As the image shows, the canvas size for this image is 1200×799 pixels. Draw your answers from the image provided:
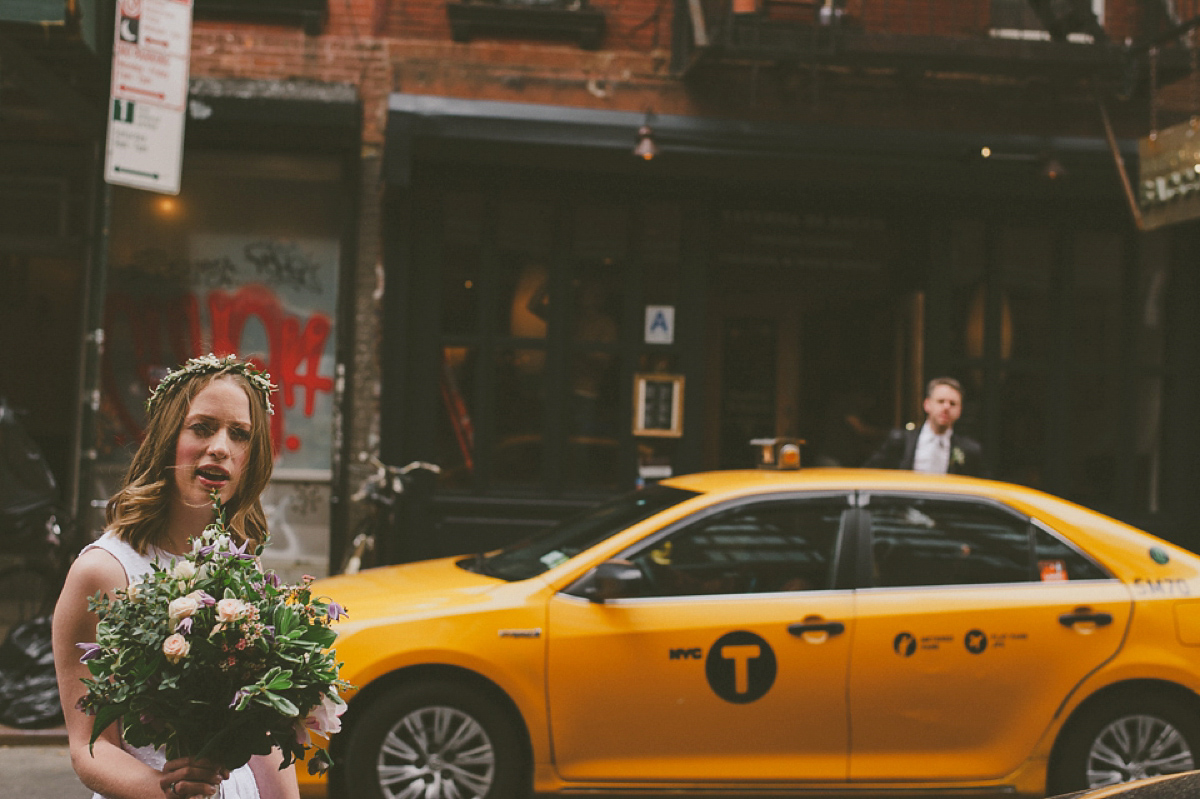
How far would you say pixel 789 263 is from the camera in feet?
33.0

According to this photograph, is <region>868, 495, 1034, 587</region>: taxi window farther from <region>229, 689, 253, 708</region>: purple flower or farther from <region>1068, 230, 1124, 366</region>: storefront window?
<region>1068, 230, 1124, 366</region>: storefront window

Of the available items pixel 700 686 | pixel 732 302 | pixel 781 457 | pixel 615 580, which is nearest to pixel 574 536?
pixel 615 580

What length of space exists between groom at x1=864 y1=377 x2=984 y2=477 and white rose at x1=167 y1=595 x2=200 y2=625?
572 cm

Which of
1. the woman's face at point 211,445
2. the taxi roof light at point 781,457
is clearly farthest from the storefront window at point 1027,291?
the woman's face at point 211,445

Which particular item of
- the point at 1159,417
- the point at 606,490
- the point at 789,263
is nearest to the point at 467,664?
the point at 606,490

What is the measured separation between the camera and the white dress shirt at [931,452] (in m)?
6.99

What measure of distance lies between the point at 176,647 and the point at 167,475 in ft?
2.04

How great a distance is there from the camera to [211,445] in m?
2.25

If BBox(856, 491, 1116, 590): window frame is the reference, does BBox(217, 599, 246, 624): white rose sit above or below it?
above

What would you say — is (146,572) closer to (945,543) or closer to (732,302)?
(945,543)

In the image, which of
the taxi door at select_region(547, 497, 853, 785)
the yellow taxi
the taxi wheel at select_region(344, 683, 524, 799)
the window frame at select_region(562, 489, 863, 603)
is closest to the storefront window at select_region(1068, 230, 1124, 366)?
the yellow taxi

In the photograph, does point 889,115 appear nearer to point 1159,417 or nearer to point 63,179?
point 1159,417

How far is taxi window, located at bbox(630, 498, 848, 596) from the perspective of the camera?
4879 millimetres

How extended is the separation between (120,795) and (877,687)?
345 centimetres
